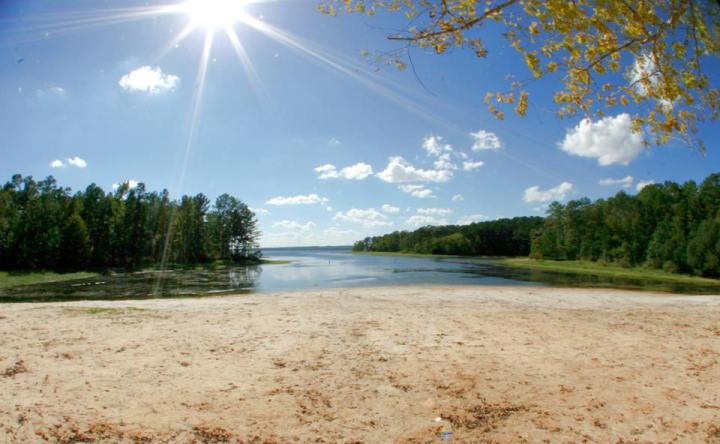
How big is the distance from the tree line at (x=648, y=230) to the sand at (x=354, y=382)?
5741 centimetres

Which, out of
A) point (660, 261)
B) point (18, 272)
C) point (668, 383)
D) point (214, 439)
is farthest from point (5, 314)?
point (660, 261)

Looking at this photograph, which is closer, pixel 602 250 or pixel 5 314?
pixel 5 314

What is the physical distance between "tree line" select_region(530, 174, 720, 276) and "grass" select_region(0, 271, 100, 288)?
3310 inches

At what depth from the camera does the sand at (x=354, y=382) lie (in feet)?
16.8

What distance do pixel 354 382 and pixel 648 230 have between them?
3450 inches

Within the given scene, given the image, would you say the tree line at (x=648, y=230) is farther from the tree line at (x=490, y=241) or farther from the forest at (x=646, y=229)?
the tree line at (x=490, y=241)

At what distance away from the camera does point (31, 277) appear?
4391 centimetres

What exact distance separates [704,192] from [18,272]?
10969 cm

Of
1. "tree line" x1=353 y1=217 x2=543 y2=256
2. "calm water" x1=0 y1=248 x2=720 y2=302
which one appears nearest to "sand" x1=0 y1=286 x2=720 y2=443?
"calm water" x1=0 y1=248 x2=720 y2=302

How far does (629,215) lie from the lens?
80438 mm

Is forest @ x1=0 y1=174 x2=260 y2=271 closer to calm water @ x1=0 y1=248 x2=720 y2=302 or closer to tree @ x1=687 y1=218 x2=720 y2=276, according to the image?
calm water @ x1=0 y1=248 x2=720 y2=302

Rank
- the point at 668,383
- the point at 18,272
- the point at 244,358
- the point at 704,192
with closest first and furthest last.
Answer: the point at 668,383, the point at 244,358, the point at 18,272, the point at 704,192

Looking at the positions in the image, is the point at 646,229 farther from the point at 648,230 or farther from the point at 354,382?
the point at 354,382

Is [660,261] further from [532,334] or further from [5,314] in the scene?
[5,314]
